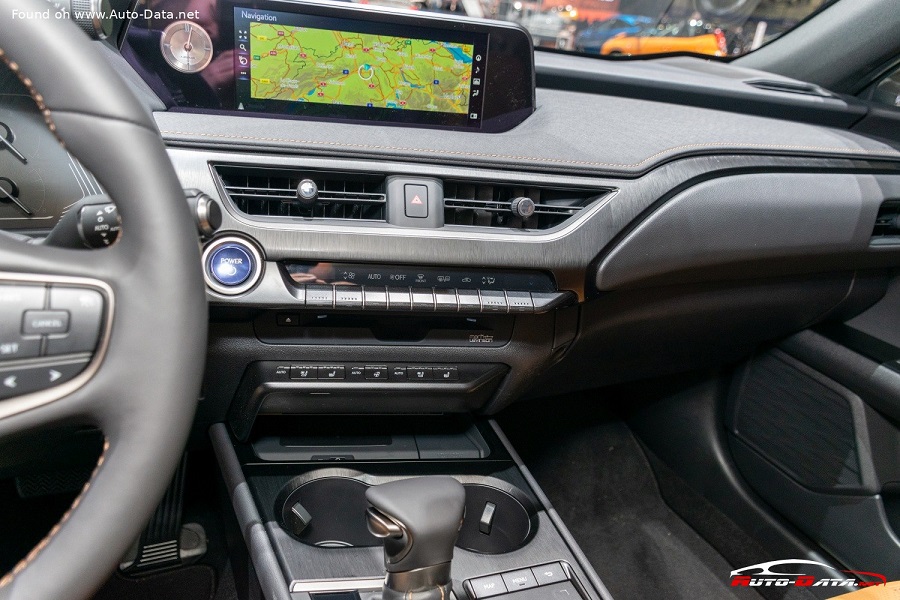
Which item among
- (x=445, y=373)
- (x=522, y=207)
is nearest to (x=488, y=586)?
(x=445, y=373)

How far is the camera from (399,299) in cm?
104

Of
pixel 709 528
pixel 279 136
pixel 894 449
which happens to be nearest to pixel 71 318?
pixel 279 136

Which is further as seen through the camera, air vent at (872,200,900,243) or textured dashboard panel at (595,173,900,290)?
air vent at (872,200,900,243)

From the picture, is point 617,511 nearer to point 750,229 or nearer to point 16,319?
point 750,229

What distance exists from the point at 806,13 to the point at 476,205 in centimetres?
121

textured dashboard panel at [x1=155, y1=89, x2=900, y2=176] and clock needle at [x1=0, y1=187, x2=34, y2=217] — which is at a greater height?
textured dashboard panel at [x1=155, y1=89, x2=900, y2=176]

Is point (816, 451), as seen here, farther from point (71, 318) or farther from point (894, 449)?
point (71, 318)

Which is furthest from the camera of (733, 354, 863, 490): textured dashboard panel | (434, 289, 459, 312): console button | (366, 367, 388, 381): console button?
(733, 354, 863, 490): textured dashboard panel

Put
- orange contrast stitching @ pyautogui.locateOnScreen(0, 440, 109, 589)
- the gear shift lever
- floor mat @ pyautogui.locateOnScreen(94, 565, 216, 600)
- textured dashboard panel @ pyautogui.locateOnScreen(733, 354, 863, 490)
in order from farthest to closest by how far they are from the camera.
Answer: textured dashboard panel @ pyautogui.locateOnScreen(733, 354, 863, 490) → floor mat @ pyautogui.locateOnScreen(94, 565, 216, 600) → the gear shift lever → orange contrast stitching @ pyautogui.locateOnScreen(0, 440, 109, 589)

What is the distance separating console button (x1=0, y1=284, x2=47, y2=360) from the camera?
22.5 inches

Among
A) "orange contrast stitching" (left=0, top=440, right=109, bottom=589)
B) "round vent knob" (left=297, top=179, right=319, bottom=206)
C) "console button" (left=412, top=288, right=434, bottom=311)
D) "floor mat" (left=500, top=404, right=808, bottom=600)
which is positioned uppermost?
"round vent knob" (left=297, top=179, right=319, bottom=206)

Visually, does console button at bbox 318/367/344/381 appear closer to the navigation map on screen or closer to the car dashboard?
the car dashboard

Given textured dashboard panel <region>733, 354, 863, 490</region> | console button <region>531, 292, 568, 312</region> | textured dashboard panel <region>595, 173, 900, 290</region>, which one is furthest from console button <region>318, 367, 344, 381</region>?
textured dashboard panel <region>733, 354, 863, 490</region>

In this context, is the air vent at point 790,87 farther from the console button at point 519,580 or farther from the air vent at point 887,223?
the console button at point 519,580
